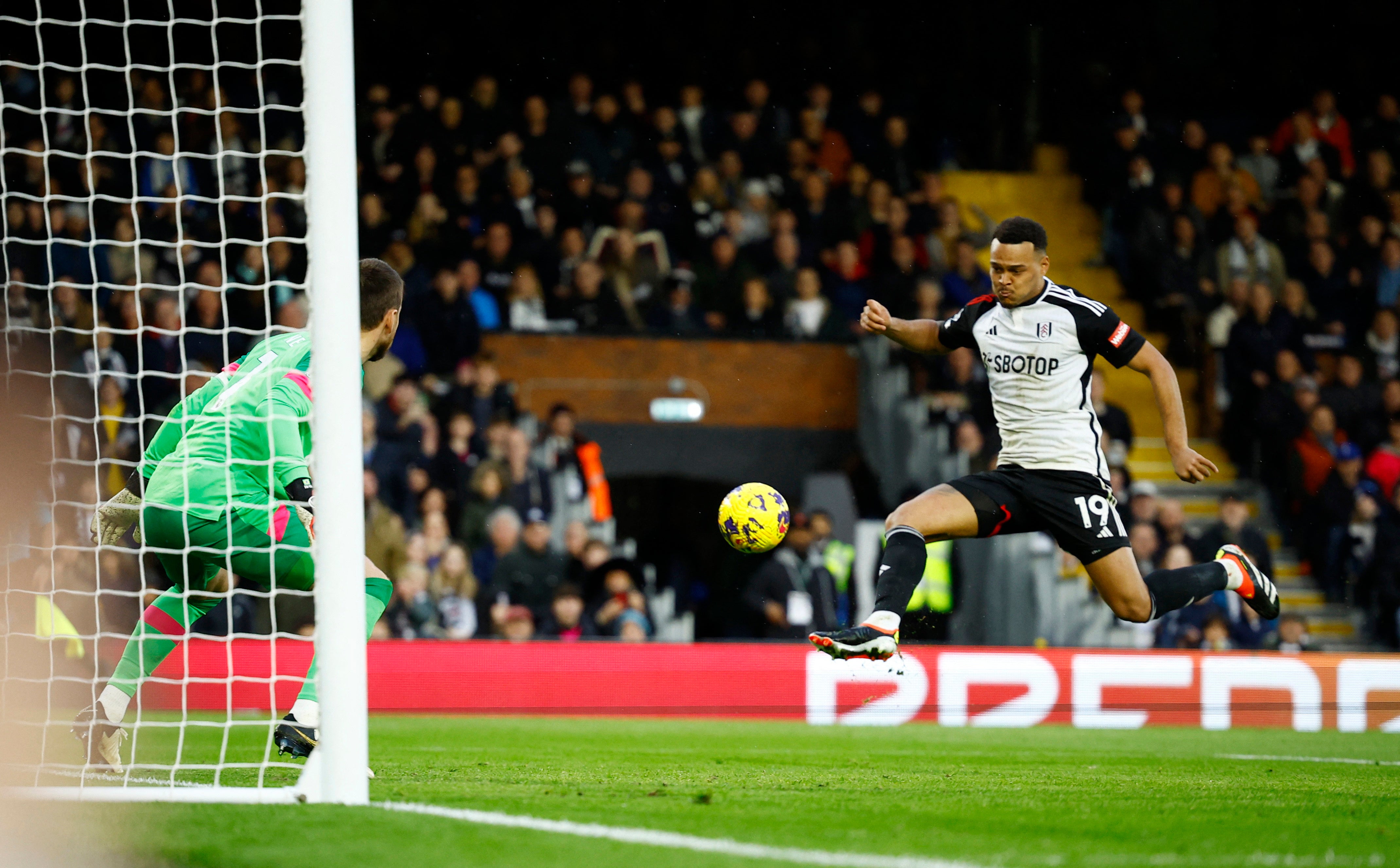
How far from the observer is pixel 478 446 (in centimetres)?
1322

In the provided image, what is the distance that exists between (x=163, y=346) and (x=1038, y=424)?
794 cm

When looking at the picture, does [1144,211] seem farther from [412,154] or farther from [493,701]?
[493,701]

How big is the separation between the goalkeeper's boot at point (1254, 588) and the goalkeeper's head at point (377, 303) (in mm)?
3949

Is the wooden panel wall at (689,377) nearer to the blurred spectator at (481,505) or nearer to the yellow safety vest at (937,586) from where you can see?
the blurred spectator at (481,505)

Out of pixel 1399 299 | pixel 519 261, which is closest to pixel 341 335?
pixel 519 261

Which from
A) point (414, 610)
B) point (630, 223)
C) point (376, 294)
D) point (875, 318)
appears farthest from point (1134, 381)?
point (376, 294)

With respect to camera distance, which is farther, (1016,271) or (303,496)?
(1016,271)

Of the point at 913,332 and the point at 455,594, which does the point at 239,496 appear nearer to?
the point at 913,332

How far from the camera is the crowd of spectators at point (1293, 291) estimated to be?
14234 mm

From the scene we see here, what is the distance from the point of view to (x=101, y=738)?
5.80 meters

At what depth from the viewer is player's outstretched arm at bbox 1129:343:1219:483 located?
6.25 m

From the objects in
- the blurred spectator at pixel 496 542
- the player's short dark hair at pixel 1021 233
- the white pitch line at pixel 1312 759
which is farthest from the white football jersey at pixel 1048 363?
the blurred spectator at pixel 496 542

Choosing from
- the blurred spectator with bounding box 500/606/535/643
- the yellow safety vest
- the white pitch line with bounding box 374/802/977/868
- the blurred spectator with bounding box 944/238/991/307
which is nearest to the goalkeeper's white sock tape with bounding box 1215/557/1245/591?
the white pitch line with bounding box 374/802/977/868

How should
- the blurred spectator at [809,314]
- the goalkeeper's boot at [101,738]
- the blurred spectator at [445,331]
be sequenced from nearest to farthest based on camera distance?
the goalkeeper's boot at [101,738], the blurred spectator at [445,331], the blurred spectator at [809,314]
